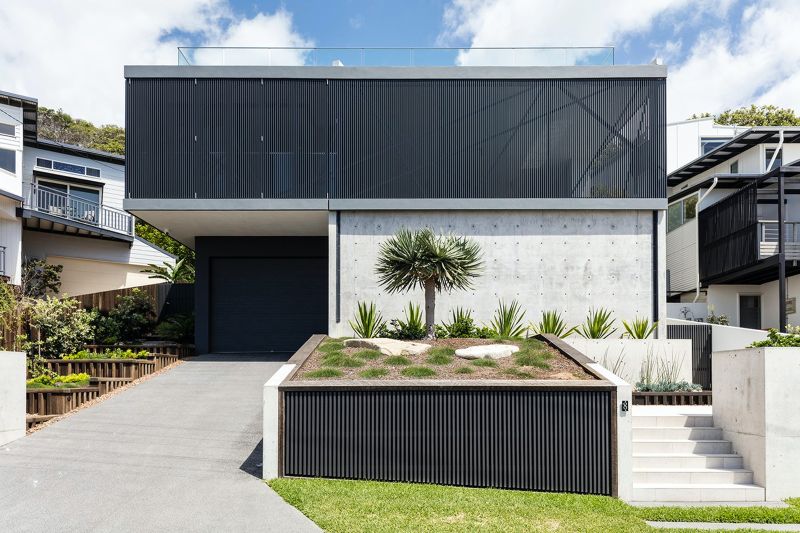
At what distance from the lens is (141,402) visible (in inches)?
503

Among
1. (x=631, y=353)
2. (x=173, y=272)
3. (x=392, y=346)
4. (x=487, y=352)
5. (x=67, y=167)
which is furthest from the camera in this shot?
(x=173, y=272)

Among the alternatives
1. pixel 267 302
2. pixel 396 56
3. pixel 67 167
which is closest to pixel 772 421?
pixel 396 56

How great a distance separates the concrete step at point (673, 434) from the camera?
34.4 ft

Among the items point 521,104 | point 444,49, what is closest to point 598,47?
point 521,104

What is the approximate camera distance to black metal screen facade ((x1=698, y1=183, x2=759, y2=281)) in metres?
19.8

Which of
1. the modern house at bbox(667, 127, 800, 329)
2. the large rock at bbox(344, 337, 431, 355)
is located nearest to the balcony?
the large rock at bbox(344, 337, 431, 355)

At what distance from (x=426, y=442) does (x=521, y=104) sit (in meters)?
10.4

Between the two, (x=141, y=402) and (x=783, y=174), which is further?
(x=783, y=174)

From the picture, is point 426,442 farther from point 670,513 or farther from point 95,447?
point 95,447

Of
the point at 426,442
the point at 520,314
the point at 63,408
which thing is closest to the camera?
the point at 426,442

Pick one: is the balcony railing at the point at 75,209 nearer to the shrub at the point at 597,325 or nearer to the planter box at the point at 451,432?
the planter box at the point at 451,432

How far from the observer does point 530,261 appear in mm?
16297

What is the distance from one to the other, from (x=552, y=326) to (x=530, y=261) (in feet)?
6.22

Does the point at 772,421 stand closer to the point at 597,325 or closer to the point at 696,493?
the point at 696,493
